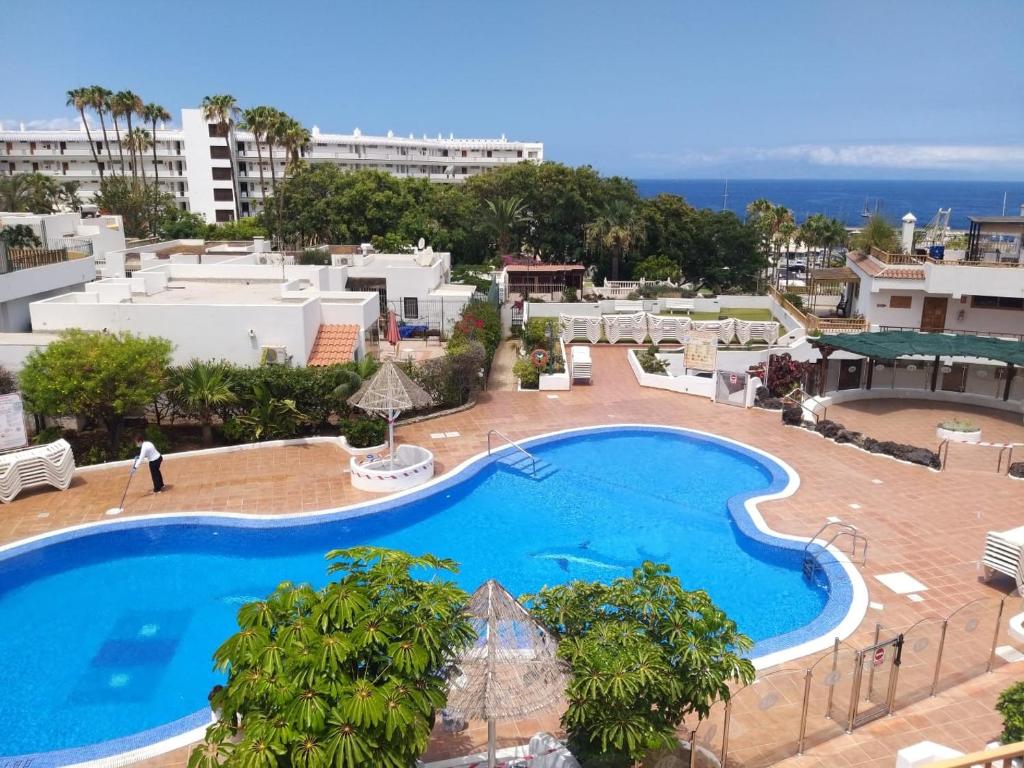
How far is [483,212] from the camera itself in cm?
5047

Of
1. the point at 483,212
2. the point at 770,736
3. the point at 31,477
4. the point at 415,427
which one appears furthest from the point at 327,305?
the point at 483,212

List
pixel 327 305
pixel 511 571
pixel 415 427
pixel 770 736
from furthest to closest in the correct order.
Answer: pixel 327 305 → pixel 415 427 → pixel 511 571 → pixel 770 736

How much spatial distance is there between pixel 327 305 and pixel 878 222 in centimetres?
2327

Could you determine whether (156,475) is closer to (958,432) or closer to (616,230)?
(958,432)

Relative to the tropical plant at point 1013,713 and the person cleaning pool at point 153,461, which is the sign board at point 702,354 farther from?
the tropical plant at point 1013,713

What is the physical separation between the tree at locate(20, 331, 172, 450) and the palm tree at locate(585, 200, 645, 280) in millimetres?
32926

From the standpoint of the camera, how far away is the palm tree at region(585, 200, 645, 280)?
45706 mm

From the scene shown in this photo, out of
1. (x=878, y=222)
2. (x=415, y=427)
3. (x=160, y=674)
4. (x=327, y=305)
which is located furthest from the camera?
(x=878, y=222)

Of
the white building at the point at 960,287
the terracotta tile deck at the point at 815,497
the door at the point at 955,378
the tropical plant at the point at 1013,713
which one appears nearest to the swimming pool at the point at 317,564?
the terracotta tile deck at the point at 815,497

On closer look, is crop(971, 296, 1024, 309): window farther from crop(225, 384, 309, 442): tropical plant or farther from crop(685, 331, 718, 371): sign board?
crop(225, 384, 309, 442): tropical plant

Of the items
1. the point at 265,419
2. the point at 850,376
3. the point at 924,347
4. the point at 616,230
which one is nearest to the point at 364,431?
the point at 265,419

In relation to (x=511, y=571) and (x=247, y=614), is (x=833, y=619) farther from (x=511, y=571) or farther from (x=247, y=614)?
(x=247, y=614)

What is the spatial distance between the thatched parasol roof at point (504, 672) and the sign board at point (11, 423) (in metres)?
14.2

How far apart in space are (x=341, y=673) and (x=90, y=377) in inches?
522
